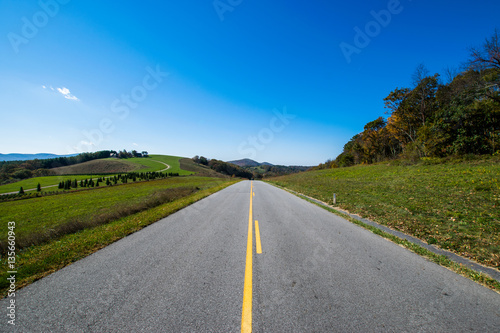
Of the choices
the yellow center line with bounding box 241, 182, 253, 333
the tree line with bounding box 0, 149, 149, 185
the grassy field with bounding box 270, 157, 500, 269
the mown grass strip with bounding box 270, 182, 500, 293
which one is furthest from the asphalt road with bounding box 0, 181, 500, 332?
the tree line with bounding box 0, 149, 149, 185

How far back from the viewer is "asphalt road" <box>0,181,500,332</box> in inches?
93.0

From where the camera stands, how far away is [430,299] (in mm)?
2865

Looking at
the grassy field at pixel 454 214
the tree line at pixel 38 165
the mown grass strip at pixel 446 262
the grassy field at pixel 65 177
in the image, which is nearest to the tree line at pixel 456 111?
the grassy field at pixel 454 214

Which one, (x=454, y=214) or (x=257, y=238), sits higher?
(x=454, y=214)

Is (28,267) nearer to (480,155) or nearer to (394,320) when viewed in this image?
(394,320)

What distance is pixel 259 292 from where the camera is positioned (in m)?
3.01

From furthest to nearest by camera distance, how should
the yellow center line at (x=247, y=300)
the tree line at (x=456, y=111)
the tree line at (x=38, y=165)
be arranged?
1. the tree line at (x=38, y=165)
2. the tree line at (x=456, y=111)
3. the yellow center line at (x=247, y=300)

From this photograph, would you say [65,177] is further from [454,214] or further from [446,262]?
[454,214]

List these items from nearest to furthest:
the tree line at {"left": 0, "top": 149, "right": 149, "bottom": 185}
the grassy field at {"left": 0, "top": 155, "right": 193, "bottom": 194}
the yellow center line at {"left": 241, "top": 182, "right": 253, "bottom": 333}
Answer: the yellow center line at {"left": 241, "top": 182, "right": 253, "bottom": 333}
the grassy field at {"left": 0, "top": 155, "right": 193, "bottom": 194}
the tree line at {"left": 0, "top": 149, "right": 149, "bottom": 185}

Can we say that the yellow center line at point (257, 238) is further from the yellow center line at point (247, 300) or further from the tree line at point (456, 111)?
the tree line at point (456, 111)

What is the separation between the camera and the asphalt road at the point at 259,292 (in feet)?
7.75

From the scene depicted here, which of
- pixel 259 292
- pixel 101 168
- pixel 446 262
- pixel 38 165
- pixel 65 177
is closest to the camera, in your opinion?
pixel 259 292

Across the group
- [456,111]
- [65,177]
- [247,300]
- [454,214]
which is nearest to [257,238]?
[247,300]

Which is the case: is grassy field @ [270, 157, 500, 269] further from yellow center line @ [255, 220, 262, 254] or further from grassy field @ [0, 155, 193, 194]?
grassy field @ [0, 155, 193, 194]
